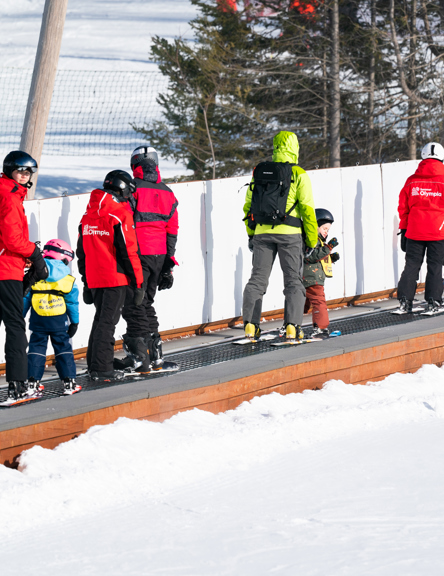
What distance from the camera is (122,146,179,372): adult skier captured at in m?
6.38

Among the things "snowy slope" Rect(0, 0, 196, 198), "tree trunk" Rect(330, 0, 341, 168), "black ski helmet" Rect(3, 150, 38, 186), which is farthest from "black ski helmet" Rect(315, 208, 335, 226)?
"snowy slope" Rect(0, 0, 196, 198)

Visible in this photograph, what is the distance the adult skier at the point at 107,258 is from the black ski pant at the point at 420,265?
3.50 m

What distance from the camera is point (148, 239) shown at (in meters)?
6.47

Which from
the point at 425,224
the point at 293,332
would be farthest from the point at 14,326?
the point at 425,224

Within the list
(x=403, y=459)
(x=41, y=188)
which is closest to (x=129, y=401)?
(x=403, y=459)

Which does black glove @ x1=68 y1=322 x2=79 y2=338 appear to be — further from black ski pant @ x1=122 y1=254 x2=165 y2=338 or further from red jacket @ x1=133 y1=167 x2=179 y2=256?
red jacket @ x1=133 y1=167 x2=179 y2=256

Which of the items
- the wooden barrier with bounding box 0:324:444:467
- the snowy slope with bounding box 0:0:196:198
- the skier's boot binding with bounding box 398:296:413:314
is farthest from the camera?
the snowy slope with bounding box 0:0:196:198

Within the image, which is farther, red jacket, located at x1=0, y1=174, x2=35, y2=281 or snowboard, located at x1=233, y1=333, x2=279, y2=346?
snowboard, located at x1=233, y1=333, x2=279, y2=346

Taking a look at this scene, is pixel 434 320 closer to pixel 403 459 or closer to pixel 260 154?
pixel 403 459

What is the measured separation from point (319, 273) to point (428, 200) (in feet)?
5.07

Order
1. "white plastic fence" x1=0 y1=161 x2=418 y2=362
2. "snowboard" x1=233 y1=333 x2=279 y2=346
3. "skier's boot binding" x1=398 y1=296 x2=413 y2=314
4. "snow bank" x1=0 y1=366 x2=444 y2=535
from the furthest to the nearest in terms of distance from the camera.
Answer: "skier's boot binding" x1=398 y1=296 x2=413 y2=314 → "snowboard" x1=233 y1=333 x2=279 y2=346 → "white plastic fence" x1=0 y1=161 x2=418 y2=362 → "snow bank" x1=0 y1=366 x2=444 y2=535

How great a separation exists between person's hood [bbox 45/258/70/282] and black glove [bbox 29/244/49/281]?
0.21 metres

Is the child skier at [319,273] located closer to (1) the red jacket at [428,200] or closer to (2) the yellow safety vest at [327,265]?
(2) the yellow safety vest at [327,265]

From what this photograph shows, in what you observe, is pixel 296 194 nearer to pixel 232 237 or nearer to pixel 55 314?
pixel 232 237
